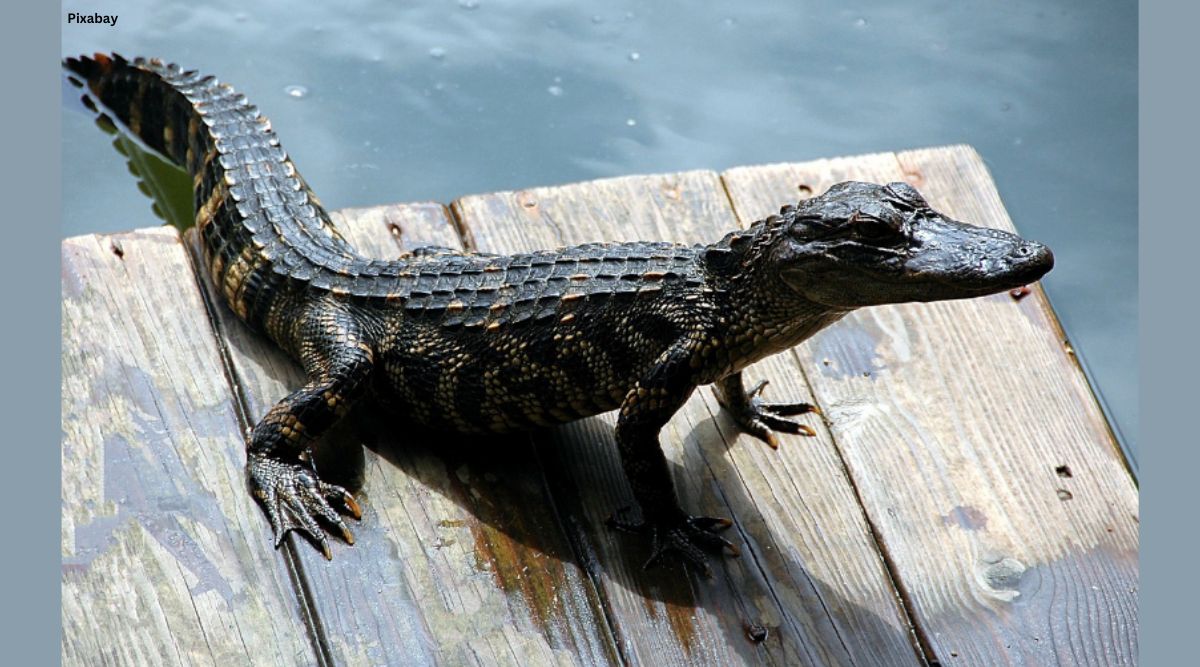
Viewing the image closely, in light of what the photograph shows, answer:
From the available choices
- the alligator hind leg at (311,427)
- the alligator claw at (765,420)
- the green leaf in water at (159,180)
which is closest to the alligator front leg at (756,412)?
the alligator claw at (765,420)

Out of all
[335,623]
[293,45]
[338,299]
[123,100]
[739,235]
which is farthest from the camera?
[293,45]

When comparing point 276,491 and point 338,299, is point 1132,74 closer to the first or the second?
point 338,299

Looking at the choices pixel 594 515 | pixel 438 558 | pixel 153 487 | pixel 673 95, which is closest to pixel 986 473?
pixel 594 515

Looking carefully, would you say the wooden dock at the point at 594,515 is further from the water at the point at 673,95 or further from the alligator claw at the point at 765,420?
the water at the point at 673,95

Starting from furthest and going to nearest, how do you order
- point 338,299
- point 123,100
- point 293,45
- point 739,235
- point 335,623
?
point 293,45, point 123,100, point 338,299, point 739,235, point 335,623

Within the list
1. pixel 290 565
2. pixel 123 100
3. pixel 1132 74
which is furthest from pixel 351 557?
pixel 1132 74

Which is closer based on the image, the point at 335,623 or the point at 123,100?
the point at 335,623
